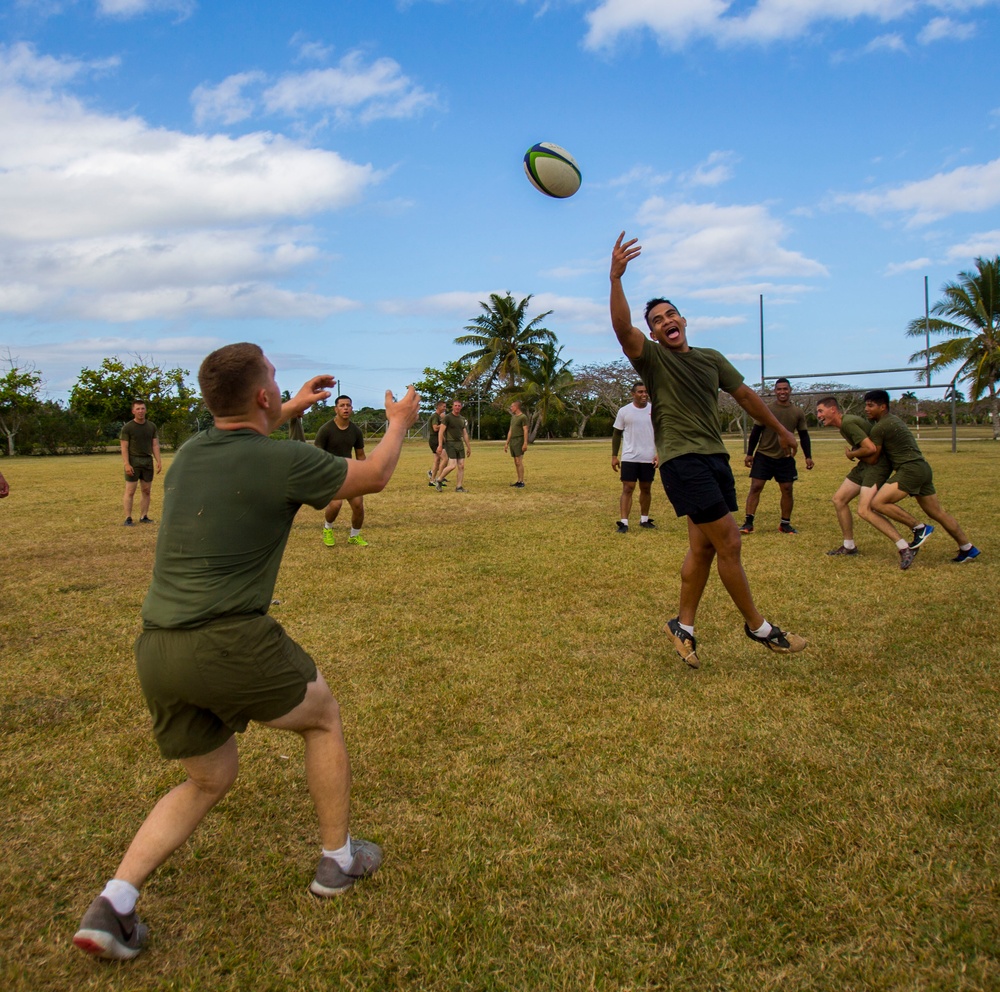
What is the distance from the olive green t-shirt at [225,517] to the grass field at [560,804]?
109cm

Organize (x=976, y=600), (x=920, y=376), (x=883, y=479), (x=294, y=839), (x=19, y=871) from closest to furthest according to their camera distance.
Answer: (x=19, y=871) < (x=294, y=839) < (x=976, y=600) < (x=883, y=479) < (x=920, y=376)

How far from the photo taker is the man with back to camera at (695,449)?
458cm

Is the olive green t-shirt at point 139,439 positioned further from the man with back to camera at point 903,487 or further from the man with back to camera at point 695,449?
the man with back to camera at point 903,487

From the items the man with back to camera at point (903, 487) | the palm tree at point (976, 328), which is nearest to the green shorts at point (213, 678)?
the man with back to camera at point (903, 487)

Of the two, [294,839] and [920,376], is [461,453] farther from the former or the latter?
[920,376]

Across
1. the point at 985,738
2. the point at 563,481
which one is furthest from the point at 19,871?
the point at 563,481

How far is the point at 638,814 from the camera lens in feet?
9.95

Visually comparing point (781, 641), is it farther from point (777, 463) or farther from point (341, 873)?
point (777, 463)

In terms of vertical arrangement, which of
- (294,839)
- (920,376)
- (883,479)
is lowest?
(294,839)

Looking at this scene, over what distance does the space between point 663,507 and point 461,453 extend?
5.56 meters

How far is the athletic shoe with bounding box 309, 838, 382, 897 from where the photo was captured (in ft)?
8.51

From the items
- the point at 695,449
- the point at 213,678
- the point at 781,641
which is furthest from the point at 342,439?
the point at 213,678

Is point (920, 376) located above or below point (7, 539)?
above

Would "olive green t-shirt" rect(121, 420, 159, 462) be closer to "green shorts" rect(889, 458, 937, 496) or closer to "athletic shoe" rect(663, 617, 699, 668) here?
"athletic shoe" rect(663, 617, 699, 668)
